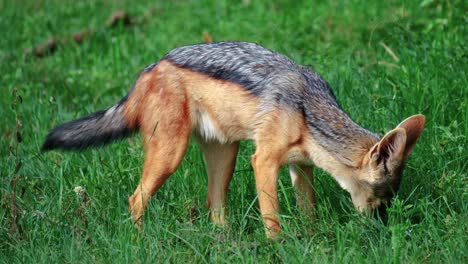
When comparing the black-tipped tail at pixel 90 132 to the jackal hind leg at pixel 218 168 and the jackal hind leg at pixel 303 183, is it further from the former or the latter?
the jackal hind leg at pixel 303 183

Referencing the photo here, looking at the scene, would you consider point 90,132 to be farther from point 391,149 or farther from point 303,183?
point 391,149

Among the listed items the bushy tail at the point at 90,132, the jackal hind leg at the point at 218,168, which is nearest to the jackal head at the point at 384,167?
the jackal hind leg at the point at 218,168

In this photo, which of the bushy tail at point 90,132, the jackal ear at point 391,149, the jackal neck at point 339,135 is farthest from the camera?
the bushy tail at point 90,132

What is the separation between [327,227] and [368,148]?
617 mm

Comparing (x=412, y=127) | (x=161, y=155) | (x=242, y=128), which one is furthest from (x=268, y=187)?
(x=412, y=127)

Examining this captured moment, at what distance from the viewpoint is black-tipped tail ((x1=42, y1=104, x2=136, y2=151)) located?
22.3 feet

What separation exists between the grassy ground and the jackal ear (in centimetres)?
26

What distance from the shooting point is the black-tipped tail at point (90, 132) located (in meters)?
6.79

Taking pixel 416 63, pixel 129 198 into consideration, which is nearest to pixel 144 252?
pixel 129 198

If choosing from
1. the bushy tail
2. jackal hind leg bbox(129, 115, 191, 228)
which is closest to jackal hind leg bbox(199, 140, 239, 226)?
jackal hind leg bbox(129, 115, 191, 228)

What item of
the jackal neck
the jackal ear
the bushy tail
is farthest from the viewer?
the bushy tail

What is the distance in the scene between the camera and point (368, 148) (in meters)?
6.33

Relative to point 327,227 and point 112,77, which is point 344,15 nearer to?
point 112,77

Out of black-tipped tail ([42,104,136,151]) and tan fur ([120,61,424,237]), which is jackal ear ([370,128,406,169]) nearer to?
tan fur ([120,61,424,237])
